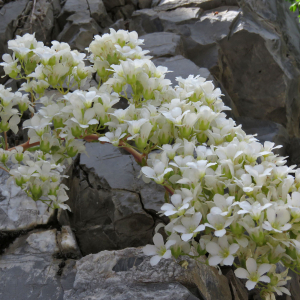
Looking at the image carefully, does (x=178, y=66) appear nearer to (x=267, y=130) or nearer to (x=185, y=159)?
(x=267, y=130)

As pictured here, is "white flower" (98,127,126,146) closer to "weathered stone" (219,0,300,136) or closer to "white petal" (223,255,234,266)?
"white petal" (223,255,234,266)

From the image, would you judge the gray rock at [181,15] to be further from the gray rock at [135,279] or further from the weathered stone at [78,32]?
the gray rock at [135,279]

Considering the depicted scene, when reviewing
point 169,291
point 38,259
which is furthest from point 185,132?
point 38,259

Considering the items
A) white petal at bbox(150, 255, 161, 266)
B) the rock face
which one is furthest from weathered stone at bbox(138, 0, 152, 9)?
white petal at bbox(150, 255, 161, 266)

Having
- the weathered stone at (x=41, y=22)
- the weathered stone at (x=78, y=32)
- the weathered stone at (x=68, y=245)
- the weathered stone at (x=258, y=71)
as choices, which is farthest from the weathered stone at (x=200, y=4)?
the weathered stone at (x=68, y=245)

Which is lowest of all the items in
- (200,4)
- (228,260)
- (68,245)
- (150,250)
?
(68,245)

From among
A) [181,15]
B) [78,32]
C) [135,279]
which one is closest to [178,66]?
[181,15]
